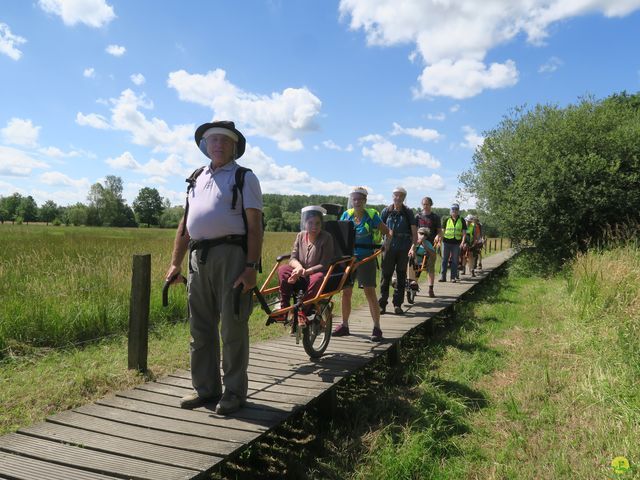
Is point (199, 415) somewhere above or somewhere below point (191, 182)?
below

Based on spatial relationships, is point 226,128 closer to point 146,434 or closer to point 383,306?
point 146,434

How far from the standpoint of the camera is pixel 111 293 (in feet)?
24.2

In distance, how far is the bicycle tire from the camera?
4.80 meters

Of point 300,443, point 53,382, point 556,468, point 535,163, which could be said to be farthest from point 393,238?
point 535,163

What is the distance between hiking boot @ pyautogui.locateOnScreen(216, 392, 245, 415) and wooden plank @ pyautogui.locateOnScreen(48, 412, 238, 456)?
37 cm

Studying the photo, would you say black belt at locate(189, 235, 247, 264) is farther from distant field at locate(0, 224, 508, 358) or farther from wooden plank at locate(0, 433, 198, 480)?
distant field at locate(0, 224, 508, 358)

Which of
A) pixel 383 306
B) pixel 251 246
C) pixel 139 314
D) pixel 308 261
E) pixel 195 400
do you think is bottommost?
pixel 195 400

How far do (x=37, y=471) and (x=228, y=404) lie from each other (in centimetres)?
122

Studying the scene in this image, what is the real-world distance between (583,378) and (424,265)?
5141 mm

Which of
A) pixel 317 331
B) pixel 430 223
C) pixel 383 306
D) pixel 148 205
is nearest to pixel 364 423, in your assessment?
pixel 317 331

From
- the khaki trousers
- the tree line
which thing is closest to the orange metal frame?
the khaki trousers

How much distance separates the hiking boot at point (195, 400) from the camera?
3.55m

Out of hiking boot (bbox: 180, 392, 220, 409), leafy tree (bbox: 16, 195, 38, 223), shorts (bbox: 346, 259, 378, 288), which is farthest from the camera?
leafy tree (bbox: 16, 195, 38, 223)

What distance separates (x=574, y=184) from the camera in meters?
14.3
